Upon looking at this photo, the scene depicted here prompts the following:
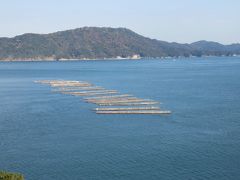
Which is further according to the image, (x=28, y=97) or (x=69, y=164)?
(x=28, y=97)

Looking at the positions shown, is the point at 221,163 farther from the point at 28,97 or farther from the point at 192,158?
the point at 28,97

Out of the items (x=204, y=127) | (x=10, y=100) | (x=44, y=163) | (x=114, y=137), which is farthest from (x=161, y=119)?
(x=10, y=100)

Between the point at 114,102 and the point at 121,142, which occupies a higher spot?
the point at 114,102

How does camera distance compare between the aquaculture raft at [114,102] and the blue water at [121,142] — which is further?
the aquaculture raft at [114,102]

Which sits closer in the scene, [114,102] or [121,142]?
[121,142]

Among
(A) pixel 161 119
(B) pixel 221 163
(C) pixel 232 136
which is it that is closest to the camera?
(B) pixel 221 163

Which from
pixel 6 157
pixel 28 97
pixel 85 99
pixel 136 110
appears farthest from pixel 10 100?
pixel 6 157

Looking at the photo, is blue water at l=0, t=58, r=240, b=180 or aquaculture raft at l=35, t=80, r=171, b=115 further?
aquaculture raft at l=35, t=80, r=171, b=115

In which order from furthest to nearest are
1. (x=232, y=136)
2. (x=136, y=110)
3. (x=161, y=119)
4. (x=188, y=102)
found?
(x=188, y=102) < (x=136, y=110) < (x=161, y=119) < (x=232, y=136)

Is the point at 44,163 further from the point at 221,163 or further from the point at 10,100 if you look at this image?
the point at 10,100
